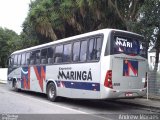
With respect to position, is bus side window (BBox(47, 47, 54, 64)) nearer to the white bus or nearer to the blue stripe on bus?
the white bus

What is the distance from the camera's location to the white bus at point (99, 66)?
486 inches

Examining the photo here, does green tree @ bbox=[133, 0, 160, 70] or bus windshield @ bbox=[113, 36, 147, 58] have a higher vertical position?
green tree @ bbox=[133, 0, 160, 70]

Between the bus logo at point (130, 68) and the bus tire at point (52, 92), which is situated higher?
the bus logo at point (130, 68)

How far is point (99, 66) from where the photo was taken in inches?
490

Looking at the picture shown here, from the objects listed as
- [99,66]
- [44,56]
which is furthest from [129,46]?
[44,56]

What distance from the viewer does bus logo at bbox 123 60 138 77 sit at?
12.8 metres

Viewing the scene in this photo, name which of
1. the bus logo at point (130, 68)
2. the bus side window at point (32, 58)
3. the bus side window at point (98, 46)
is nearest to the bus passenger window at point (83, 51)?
the bus side window at point (98, 46)

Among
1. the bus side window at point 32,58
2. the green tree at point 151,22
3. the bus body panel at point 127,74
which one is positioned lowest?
the bus body panel at point 127,74

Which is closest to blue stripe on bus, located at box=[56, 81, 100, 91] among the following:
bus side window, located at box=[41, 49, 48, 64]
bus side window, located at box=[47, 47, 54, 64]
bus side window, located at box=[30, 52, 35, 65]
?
bus side window, located at box=[47, 47, 54, 64]

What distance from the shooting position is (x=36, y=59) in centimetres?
1848

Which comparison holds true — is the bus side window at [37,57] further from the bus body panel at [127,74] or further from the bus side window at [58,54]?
the bus body panel at [127,74]

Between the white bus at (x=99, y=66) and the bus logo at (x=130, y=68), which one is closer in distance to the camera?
the white bus at (x=99, y=66)

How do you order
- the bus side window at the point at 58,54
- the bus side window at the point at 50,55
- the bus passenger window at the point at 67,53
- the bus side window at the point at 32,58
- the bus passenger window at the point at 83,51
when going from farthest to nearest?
the bus side window at the point at 32,58, the bus side window at the point at 50,55, the bus side window at the point at 58,54, the bus passenger window at the point at 67,53, the bus passenger window at the point at 83,51

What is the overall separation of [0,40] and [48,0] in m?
34.1
